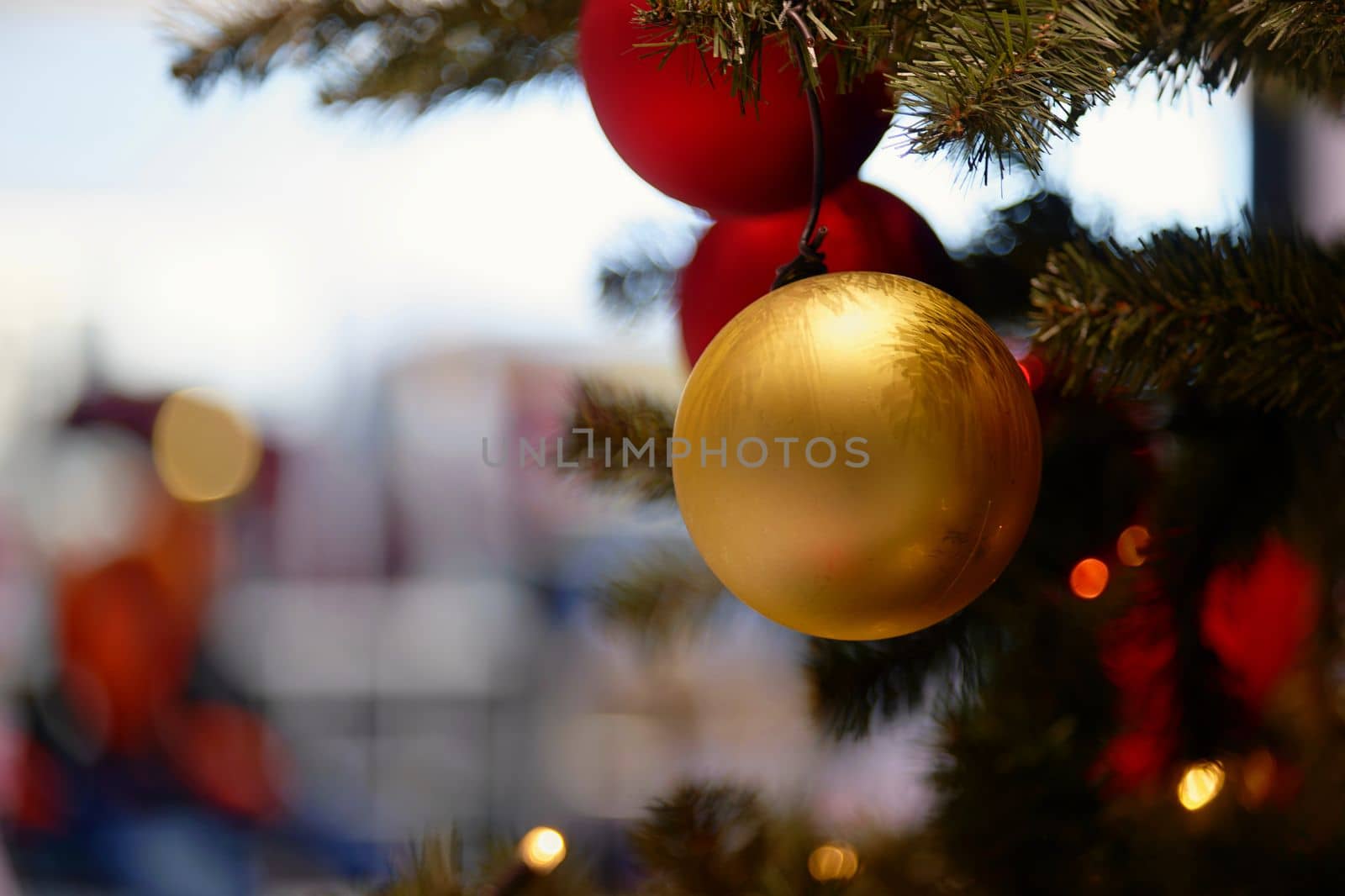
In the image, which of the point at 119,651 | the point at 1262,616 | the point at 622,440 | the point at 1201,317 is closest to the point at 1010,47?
the point at 1201,317

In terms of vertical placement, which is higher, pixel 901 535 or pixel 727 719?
pixel 901 535

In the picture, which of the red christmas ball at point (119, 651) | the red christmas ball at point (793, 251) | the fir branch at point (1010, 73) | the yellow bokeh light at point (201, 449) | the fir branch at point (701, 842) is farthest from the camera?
the yellow bokeh light at point (201, 449)

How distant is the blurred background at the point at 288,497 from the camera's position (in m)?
1.51

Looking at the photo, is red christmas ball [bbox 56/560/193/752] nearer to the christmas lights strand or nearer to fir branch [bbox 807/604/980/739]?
fir branch [bbox 807/604/980/739]

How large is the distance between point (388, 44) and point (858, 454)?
27 cm

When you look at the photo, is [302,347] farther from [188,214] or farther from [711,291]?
[711,291]

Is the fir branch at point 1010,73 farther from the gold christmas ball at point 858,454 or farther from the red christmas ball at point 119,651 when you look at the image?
the red christmas ball at point 119,651

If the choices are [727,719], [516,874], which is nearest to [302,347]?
[727,719]

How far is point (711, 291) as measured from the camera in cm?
35

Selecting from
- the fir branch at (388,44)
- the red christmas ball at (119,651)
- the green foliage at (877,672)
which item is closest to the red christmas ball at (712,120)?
the fir branch at (388,44)

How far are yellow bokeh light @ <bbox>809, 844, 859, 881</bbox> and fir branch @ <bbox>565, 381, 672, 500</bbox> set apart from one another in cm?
16

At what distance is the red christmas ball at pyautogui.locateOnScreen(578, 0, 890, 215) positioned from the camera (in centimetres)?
29

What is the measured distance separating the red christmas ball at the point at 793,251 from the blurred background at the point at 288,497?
108cm

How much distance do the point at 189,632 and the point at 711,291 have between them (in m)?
1.47
